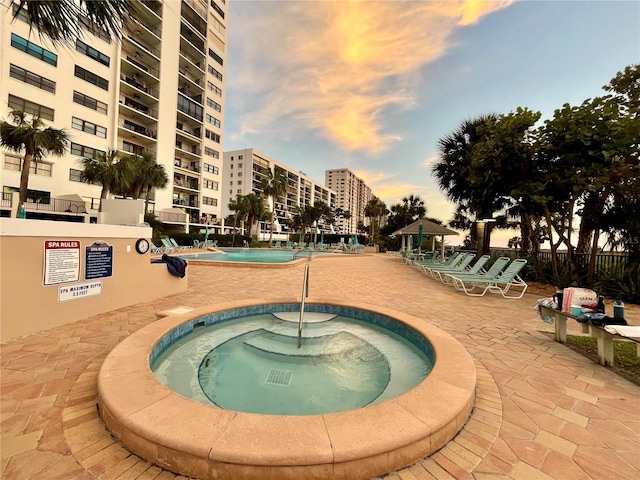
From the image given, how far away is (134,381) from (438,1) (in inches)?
525

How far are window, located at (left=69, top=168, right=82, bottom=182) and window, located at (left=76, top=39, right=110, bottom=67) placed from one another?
1032cm

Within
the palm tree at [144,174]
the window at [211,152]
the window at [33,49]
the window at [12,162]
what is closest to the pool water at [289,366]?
the palm tree at [144,174]

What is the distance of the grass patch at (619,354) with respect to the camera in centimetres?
302

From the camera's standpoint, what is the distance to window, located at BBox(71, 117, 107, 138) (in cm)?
2261

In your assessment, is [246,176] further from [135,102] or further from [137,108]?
[135,102]

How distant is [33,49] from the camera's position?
2002 centimetres

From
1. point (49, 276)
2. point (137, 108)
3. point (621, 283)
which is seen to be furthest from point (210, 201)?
point (621, 283)

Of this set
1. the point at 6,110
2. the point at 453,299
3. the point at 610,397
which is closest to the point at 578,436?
the point at 610,397

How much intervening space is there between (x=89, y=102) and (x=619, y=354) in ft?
113

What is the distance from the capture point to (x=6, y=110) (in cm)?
1819

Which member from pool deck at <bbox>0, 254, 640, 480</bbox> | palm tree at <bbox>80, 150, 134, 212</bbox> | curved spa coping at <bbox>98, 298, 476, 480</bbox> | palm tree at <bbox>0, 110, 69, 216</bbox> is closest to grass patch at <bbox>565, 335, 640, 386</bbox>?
Answer: pool deck at <bbox>0, 254, 640, 480</bbox>

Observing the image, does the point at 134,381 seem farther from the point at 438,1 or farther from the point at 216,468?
the point at 438,1

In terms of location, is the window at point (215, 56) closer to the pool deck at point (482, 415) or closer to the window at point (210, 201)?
the window at point (210, 201)

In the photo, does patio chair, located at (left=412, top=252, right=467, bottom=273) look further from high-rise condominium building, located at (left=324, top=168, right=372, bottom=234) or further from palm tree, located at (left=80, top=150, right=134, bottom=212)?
high-rise condominium building, located at (left=324, top=168, right=372, bottom=234)
